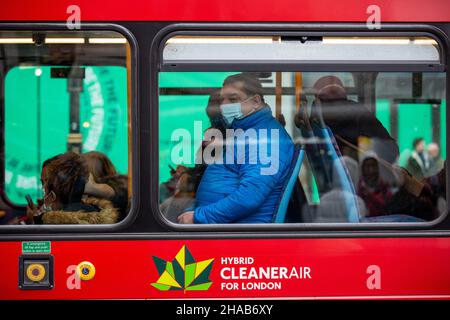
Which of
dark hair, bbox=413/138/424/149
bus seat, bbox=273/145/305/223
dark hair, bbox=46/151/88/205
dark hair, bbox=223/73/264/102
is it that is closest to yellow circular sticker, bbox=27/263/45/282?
dark hair, bbox=46/151/88/205

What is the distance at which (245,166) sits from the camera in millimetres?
4129

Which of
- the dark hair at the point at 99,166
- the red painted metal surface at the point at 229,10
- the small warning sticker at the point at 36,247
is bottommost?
the small warning sticker at the point at 36,247

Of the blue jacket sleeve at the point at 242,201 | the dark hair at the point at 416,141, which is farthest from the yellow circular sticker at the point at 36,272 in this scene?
the dark hair at the point at 416,141

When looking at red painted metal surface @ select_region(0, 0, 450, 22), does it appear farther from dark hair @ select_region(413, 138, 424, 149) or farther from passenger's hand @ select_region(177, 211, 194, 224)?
passenger's hand @ select_region(177, 211, 194, 224)

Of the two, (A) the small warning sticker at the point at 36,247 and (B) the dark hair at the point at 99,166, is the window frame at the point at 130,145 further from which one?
(B) the dark hair at the point at 99,166

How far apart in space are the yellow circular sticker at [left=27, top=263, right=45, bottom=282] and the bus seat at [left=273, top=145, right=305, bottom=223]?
1.29 metres

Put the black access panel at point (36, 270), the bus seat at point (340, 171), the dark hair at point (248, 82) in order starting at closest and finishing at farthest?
the black access panel at point (36, 270)
the dark hair at point (248, 82)
the bus seat at point (340, 171)

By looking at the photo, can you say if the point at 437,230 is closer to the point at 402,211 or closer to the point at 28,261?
the point at 402,211

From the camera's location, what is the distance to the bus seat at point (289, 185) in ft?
13.6

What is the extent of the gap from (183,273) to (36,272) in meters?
0.79

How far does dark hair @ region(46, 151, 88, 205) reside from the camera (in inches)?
165

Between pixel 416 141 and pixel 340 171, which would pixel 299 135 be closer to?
pixel 340 171

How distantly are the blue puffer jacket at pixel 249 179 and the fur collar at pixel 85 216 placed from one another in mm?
472

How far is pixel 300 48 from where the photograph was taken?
407 centimetres
